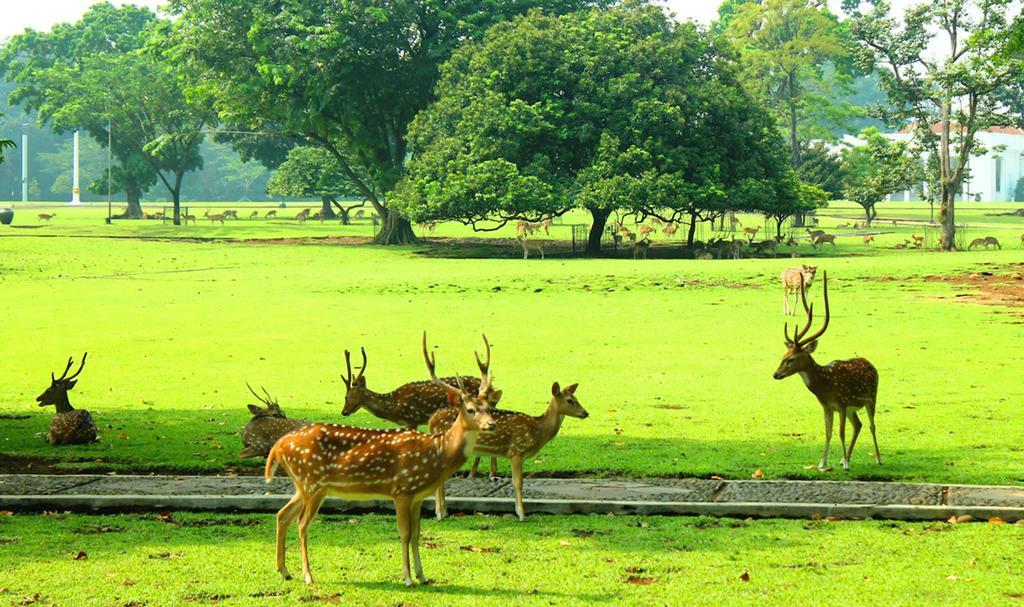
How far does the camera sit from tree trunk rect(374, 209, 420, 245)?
6059cm

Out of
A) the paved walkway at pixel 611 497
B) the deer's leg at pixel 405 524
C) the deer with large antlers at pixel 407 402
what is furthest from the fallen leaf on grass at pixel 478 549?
the deer with large antlers at pixel 407 402

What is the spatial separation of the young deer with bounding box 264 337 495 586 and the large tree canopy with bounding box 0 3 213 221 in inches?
2703

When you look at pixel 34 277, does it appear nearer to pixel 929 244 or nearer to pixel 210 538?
pixel 210 538

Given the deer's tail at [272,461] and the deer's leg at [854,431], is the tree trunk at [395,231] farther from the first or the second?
the deer's tail at [272,461]

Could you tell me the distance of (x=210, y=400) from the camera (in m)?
18.1

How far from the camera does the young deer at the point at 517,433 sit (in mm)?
11055

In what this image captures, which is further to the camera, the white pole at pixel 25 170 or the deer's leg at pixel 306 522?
the white pole at pixel 25 170

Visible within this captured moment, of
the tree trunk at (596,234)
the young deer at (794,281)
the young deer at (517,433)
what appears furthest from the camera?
the tree trunk at (596,234)

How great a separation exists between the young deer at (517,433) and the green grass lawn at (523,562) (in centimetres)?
33

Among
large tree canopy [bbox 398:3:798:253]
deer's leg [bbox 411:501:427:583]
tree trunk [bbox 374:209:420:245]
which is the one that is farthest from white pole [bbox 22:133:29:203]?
deer's leg [bbox 411:501:427:583]

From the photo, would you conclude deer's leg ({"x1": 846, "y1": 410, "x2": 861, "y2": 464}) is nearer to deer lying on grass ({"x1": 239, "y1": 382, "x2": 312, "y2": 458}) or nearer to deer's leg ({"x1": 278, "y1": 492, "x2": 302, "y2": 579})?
deer lying on grass ({"x1": 239, "y1": 382, "x2": 312, "y2": 458})

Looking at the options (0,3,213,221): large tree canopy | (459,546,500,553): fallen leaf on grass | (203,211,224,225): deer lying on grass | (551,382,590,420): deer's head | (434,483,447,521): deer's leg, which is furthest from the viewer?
(0,3,213,221): large tree canopy

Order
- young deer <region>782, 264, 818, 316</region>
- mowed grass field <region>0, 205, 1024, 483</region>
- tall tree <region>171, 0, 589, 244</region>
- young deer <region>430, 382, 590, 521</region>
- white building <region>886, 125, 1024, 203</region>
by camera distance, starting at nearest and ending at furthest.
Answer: young deer <region>430, 382, 590, 521</region>, mowed grass field <region>0, 205, 1024, 483</region>, young deer <region>782, 264, 818, 316</region>, tall tree <region>171, 0, 589, 244</region>, white building <region>886, 125, 1024, 203</region>

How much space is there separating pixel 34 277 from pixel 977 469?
3435cm
